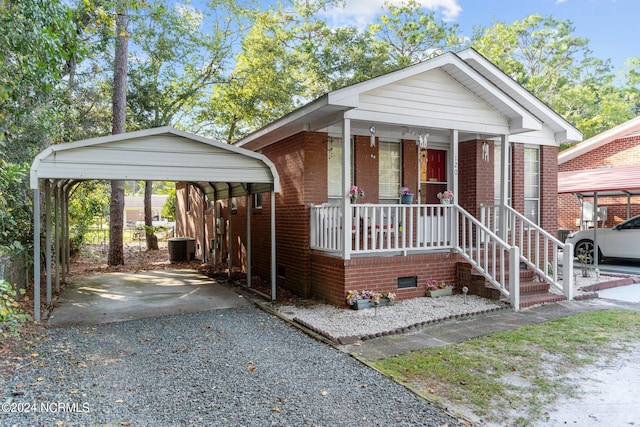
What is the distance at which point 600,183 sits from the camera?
11.6 metres

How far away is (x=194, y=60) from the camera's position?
18.2 m

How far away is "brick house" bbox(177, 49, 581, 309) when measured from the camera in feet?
23.4

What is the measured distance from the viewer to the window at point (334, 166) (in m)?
8.56

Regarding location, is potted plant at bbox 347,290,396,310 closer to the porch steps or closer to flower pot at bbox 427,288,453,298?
flower pot at bbox 427,288,453,298

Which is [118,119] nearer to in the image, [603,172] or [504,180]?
[504,180]

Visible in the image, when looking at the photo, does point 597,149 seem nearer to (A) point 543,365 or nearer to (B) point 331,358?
(A) point 543,365

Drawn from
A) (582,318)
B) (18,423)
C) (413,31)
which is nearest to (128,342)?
(18,423)

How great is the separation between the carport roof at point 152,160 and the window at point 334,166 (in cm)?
147

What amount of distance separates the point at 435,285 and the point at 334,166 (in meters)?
3.17

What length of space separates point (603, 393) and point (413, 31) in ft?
76.0

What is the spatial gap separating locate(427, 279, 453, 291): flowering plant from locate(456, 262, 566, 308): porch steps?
1.22 feet

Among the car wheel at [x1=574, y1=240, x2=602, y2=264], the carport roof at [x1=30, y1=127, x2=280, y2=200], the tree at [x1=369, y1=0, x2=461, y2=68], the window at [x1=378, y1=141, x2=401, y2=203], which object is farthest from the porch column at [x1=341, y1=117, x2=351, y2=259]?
the tree at [x1=369, y1=0, x2=461, y2=68]

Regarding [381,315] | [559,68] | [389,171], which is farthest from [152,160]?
[559,68]

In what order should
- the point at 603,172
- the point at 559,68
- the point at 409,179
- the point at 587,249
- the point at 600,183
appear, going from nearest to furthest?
the point at 409,179
the point at 600,183
the point at 587,249
the point at 603,172
the point at 559,68
